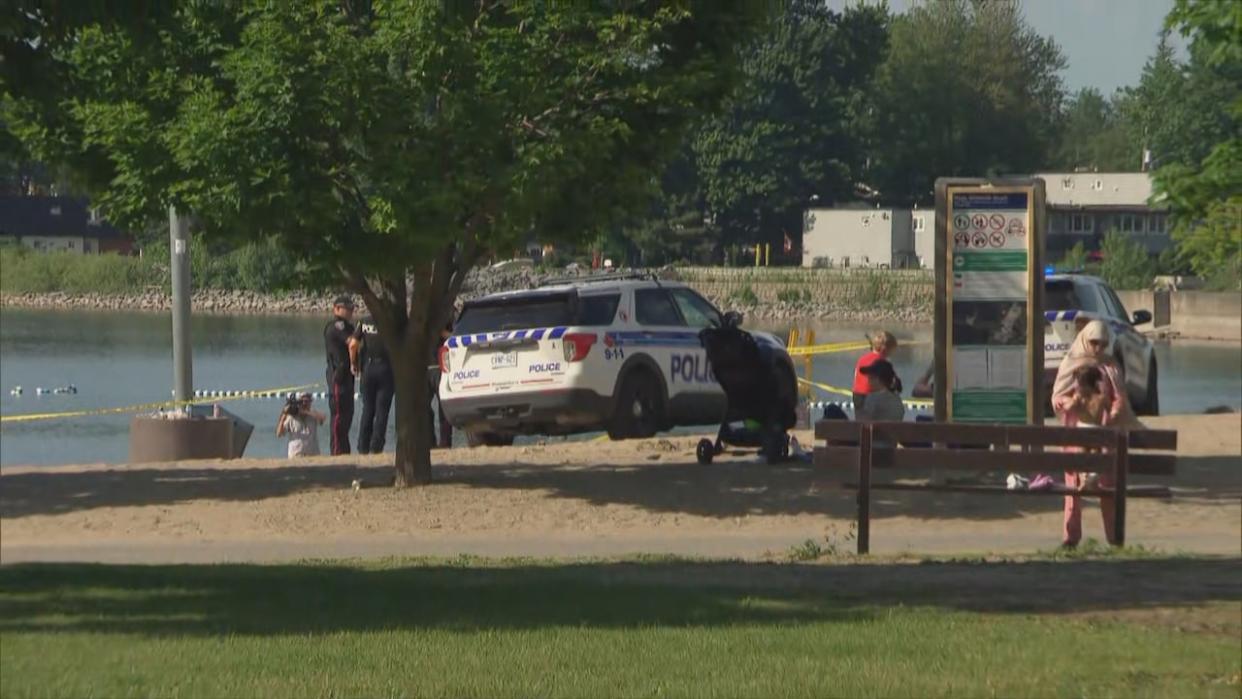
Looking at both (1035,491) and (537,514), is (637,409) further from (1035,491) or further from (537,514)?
(1035,491)

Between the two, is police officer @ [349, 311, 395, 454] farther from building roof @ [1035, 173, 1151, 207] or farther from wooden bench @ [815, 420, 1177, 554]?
building roof @ [1035, 173, 1151, 207]

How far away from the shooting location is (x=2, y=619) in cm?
1008

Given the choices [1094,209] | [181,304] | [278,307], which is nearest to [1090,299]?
[181,304]

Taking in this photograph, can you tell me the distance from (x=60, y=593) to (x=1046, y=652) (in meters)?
5.77

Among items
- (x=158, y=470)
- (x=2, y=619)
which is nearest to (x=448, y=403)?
(x=158, y=470)

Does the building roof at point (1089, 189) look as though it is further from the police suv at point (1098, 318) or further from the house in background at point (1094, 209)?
the police suv at point (1098, 318)

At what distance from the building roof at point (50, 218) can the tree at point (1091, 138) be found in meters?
48.0

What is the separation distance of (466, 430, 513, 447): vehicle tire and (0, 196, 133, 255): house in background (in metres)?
4.60

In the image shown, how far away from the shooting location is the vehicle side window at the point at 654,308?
2080 centimetres

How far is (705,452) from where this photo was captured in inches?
735

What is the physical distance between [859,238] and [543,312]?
1181 inches

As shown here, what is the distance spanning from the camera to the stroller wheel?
1866 centimetres

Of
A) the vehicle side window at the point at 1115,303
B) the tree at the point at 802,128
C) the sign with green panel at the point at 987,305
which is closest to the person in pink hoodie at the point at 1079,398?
the sign with green panel at the point at 987,305

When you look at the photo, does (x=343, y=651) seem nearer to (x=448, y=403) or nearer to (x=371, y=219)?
(x=371, y=219)
